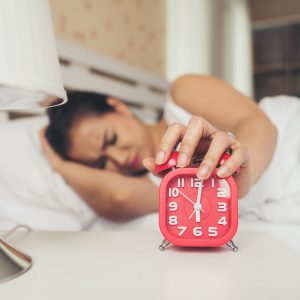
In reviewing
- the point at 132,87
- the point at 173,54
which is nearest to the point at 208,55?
the point at 173,54

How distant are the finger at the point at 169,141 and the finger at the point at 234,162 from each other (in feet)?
0.27

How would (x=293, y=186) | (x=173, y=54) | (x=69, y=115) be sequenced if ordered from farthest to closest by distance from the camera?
1. (x=173, y=54)
2. (x=69, y=115)
3. (x=293, y=186)

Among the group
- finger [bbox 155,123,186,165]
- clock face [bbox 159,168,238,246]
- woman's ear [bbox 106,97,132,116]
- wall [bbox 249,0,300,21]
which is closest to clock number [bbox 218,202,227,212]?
clock face [bbox 159,168,238,246]

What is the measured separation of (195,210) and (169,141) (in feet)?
0.38

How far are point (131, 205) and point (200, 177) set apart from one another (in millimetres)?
591

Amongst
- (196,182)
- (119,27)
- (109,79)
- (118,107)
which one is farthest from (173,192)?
(119,27)

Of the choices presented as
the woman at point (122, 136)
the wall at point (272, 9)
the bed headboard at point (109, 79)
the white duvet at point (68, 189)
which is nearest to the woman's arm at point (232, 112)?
the woman at point (122, 136)

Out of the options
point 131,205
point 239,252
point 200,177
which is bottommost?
point 131,205

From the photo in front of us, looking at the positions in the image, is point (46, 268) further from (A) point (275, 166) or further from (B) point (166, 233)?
(A) point (275, 166)

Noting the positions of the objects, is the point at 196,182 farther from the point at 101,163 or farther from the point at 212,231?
the point at 101,163

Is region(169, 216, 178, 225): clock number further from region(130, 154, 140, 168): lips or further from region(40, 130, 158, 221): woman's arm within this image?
region(130, 154, 140, 168): lips

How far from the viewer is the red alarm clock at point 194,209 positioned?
633mm

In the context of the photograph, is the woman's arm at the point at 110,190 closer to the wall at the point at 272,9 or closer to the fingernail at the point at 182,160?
the fingernail at the point at 182,160

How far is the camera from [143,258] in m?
0.61
